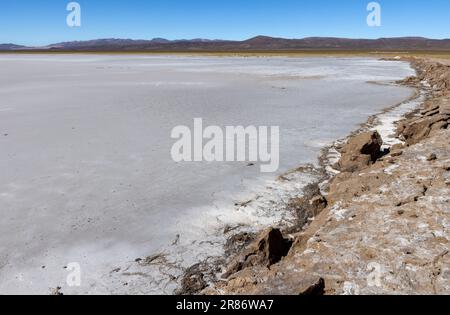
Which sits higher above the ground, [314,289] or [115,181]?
[115,181]

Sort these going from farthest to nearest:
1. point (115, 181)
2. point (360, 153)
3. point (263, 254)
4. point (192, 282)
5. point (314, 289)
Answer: point (360, 153) < point (115, 181) < point (263, 254) < point (192, 282) < point (314, 289)

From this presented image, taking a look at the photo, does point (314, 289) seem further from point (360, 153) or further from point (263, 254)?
point (360, 153)

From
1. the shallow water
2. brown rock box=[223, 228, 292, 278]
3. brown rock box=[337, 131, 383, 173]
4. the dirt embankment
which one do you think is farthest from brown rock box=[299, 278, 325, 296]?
brown rock box=[337, 131, 383, 173]

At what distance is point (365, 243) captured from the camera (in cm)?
408

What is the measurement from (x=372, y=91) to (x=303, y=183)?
12981mm

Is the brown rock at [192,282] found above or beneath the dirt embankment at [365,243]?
beneath

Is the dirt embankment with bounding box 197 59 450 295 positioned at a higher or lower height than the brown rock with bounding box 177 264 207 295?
higher

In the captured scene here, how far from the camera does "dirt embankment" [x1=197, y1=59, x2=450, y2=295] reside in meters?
3.41

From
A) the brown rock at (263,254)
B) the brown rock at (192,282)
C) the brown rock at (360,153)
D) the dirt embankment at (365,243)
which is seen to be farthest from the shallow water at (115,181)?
the brown rock at (360,153)

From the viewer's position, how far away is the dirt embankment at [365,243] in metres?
3.41

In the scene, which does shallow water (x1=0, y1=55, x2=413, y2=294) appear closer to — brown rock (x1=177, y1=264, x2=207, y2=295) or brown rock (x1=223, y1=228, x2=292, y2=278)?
brown rock (x1=177, y1=264, x2=207, y2=295)

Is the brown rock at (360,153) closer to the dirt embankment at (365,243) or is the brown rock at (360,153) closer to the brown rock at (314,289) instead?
the dirt embankment at (365,243)

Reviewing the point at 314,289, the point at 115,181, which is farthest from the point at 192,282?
the point at 115,181
